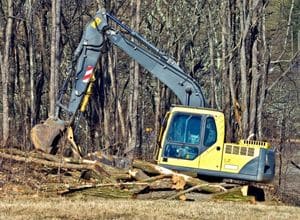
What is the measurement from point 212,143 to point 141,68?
1598 cm

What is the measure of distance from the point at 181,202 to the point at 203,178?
7.47 feet

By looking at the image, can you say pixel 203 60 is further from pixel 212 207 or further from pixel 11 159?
pixel 212 207

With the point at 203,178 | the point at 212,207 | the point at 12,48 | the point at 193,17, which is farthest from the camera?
the point at 193,17

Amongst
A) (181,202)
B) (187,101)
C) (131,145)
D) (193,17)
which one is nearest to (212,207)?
(181,202)

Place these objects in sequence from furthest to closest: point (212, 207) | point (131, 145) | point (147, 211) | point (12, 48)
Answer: point (12, 48), point (131, 145), point (212, 207), point (147, 211)

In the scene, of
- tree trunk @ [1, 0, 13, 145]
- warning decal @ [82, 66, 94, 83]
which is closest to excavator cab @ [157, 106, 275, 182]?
warning decal @ [82, 66, 94, 83]

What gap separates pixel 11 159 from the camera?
20828 millimetres

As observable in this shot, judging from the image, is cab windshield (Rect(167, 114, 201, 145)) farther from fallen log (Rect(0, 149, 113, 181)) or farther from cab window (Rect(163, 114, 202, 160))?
fallen log (Rect(0, 149, 113, 181))

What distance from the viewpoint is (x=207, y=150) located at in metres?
19.7

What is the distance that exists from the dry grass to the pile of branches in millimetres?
829

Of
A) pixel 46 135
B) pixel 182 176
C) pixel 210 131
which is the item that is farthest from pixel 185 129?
pixel 46 135

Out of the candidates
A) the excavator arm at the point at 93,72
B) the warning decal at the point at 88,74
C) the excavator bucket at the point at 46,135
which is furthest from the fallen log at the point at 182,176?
the warning decal at the point at 88,74

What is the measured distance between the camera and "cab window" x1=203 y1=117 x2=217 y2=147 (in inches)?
776

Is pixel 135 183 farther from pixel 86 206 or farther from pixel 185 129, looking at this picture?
pixel 86 206
